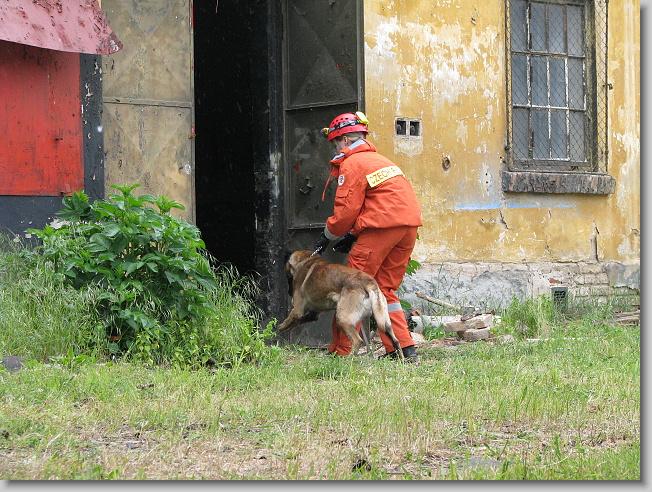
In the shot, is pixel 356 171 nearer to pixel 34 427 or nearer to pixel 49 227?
pixel 49 227

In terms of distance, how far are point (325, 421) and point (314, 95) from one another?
18.3 feet

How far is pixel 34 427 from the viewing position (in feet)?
17.4

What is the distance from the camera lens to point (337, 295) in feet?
28.3

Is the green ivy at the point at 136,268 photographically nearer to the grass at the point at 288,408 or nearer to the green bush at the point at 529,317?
the grass at the point at 288,408

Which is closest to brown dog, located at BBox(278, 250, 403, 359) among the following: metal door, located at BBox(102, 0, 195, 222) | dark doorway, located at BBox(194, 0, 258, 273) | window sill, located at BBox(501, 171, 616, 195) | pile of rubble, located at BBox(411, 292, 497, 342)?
metal door, located at BBox(102, 0, 195, 222)

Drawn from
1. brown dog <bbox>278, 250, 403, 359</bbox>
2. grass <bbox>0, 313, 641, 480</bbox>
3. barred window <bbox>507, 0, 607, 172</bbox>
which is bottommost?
grass <bbox>0, 313, 641, 480</bbox>

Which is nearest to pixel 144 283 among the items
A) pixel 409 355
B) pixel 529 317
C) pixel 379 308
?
pixel 379 308

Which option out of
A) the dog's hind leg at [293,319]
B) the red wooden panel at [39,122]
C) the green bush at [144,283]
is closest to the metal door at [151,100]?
the red wooden panel at [39,122]

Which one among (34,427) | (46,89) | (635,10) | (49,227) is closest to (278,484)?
(34,427)

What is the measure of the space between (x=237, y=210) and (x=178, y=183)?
1560mm

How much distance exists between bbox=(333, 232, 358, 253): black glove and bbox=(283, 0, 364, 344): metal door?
3.73 ft

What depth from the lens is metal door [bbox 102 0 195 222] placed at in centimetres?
952

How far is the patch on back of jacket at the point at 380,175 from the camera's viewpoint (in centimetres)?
875

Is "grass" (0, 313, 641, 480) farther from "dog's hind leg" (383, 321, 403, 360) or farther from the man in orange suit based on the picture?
the man in orange suit
